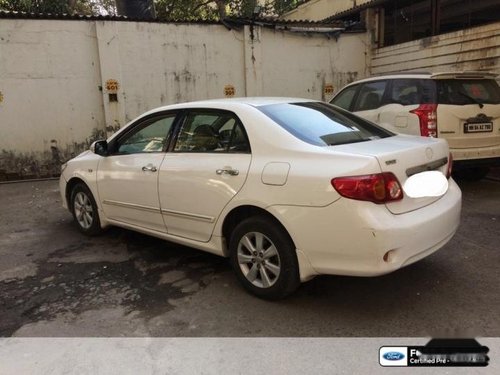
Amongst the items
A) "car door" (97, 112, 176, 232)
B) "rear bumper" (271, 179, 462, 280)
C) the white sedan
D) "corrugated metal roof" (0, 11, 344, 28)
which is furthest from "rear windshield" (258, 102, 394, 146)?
"corrugated metal roof" (0, 11, 344, 28)

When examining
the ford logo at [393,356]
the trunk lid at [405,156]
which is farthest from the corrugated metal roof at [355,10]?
the ford logo at [393,356]

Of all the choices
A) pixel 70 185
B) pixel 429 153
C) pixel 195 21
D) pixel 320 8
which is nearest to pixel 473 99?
pixel 429 153

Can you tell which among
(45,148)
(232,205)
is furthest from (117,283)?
(45,148)

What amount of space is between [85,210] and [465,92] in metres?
5.05

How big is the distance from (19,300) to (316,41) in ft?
32.1

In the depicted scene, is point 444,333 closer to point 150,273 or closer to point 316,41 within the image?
point 150,273

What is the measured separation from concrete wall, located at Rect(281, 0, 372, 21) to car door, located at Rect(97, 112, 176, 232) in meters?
9.59

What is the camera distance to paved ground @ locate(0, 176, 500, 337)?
3.14 metres

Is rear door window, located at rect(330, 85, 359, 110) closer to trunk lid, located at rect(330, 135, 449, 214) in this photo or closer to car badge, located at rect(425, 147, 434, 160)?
trunk lid, located at rect(330, 135, 449, 214)

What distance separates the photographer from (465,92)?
20.3ft

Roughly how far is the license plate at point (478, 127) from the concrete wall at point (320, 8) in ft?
23.6

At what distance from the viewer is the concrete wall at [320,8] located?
43.8 ft

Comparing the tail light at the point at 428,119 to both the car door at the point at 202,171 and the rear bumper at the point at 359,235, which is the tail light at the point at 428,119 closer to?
the rear bumper at the point at 359,235

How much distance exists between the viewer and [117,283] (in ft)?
13.0
